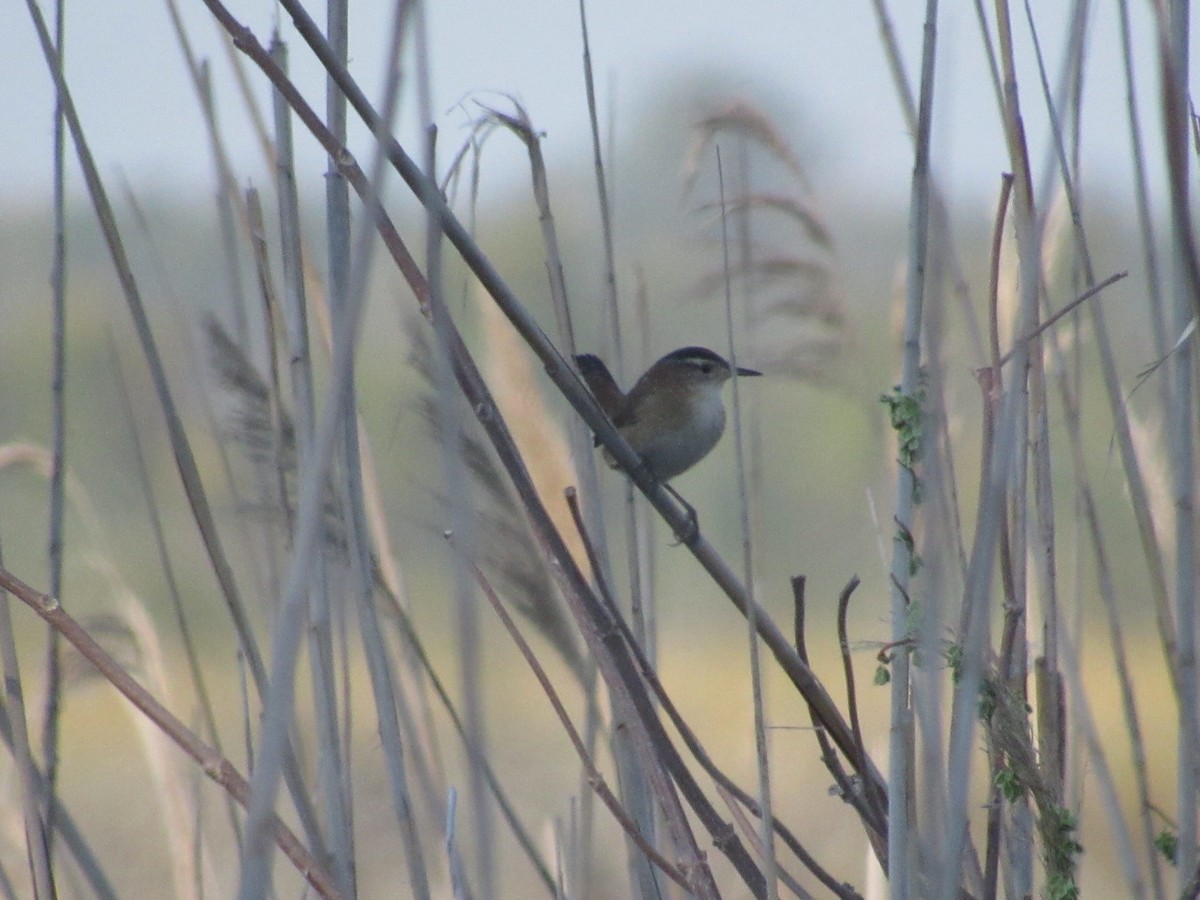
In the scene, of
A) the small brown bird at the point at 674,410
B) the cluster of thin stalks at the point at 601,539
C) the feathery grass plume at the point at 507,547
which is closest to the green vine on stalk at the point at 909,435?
the cluster of thin stalks at the point at 601,539

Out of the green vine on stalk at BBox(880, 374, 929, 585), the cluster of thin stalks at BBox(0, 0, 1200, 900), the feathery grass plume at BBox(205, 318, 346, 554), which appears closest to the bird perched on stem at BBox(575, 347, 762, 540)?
the cluster of thin stalks at BBox(0, 0, 1200, 900)

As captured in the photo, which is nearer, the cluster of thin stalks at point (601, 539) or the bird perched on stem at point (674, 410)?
the cluster of thin stalks at point (601, 539)

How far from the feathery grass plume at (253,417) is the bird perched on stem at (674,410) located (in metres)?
1.12

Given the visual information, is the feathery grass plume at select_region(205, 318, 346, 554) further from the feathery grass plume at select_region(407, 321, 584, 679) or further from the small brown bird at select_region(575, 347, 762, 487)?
the small brown bird at select_region(575, 347, 762, 487)

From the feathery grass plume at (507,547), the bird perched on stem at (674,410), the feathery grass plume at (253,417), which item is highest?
the bird perched on stem at (674,410)

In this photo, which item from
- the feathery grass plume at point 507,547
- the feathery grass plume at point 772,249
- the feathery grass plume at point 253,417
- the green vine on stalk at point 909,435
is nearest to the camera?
the green vine on stalk at point 909,435

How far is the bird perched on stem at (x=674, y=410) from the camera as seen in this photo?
10.2 feet

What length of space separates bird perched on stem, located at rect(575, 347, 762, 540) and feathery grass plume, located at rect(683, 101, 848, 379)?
0.48 metres

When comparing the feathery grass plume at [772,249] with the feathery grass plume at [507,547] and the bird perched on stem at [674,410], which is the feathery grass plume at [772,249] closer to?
the bird perched on stem at [674,410]

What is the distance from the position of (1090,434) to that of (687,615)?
2.89 m

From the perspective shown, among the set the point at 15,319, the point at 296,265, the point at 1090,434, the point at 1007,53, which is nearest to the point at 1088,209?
the point at 1007,53

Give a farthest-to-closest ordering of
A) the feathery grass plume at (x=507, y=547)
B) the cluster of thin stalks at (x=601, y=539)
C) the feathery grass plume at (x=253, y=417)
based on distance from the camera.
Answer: the feathery grass plume at (x=253, y=417)
the feathery grass plume at (x=507, y=547)
the cluster of thin stalks at (x=601, y=539)

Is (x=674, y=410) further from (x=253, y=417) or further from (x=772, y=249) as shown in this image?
(x=253, y=417)

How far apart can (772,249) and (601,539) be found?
0.81m
